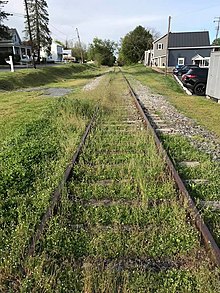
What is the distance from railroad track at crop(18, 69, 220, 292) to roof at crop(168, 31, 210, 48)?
194ft

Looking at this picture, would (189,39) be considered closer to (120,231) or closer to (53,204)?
(53,204)

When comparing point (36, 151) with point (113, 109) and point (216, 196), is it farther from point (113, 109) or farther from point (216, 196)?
point (113, 109)

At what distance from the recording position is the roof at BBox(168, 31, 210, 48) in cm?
5878

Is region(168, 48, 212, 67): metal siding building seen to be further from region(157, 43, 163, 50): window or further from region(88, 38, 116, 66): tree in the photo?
region(88, 38, 116, 66): tree

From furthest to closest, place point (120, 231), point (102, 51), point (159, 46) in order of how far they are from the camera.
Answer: point (102, 51)
point (159, 46)
point (120, 231)

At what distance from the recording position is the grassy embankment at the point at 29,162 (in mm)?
3057

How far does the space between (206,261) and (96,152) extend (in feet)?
11.3

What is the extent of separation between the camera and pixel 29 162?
17.1ft

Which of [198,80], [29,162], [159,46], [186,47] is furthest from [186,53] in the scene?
[29,162]

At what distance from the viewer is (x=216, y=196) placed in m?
3.98

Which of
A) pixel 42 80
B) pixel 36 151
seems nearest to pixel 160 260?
pixel 36 151

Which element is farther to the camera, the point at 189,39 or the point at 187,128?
the point at 189,39

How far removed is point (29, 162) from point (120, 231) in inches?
108

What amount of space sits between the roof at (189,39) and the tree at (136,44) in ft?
101
